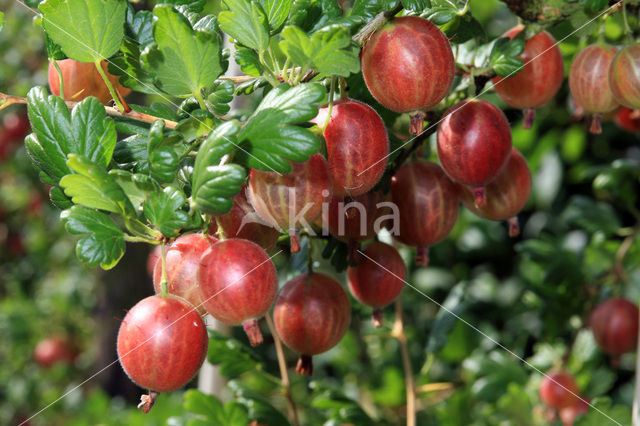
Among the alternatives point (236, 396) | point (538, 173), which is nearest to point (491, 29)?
point (538, 173)

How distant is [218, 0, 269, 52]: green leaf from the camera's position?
25.8 inches

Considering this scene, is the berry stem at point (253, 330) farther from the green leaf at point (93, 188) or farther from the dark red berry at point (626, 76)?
the dark red berry at point (626, 76)

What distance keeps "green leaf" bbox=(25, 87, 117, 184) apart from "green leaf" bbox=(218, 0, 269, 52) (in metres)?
0.17

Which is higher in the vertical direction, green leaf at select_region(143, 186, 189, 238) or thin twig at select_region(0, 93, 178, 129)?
thin twig at select_region(0, 93, 178, 129)

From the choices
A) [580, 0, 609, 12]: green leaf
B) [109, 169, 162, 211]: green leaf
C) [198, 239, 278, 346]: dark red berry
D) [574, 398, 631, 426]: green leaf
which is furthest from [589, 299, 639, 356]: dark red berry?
[109, 169, 162, 211]: green leaf

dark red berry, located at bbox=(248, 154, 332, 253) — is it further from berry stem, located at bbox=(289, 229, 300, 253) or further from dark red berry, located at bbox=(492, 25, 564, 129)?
dark red berry, located at bbox=(492, 25, 564, 129)

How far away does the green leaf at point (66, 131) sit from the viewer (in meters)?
0.68

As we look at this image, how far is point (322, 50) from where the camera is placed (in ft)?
2.07

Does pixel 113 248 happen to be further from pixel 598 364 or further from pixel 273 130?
pixel 598 364

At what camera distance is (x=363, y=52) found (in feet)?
2.49

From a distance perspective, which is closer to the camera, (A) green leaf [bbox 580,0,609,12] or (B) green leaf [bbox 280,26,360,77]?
(B) green leaf [bbox 280,26,360,77]

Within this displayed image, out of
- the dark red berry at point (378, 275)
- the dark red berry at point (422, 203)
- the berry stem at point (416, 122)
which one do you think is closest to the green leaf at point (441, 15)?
the berry stem at point (416, 122)

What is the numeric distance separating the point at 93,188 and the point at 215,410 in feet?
1.78

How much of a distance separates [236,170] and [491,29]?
1.62m
